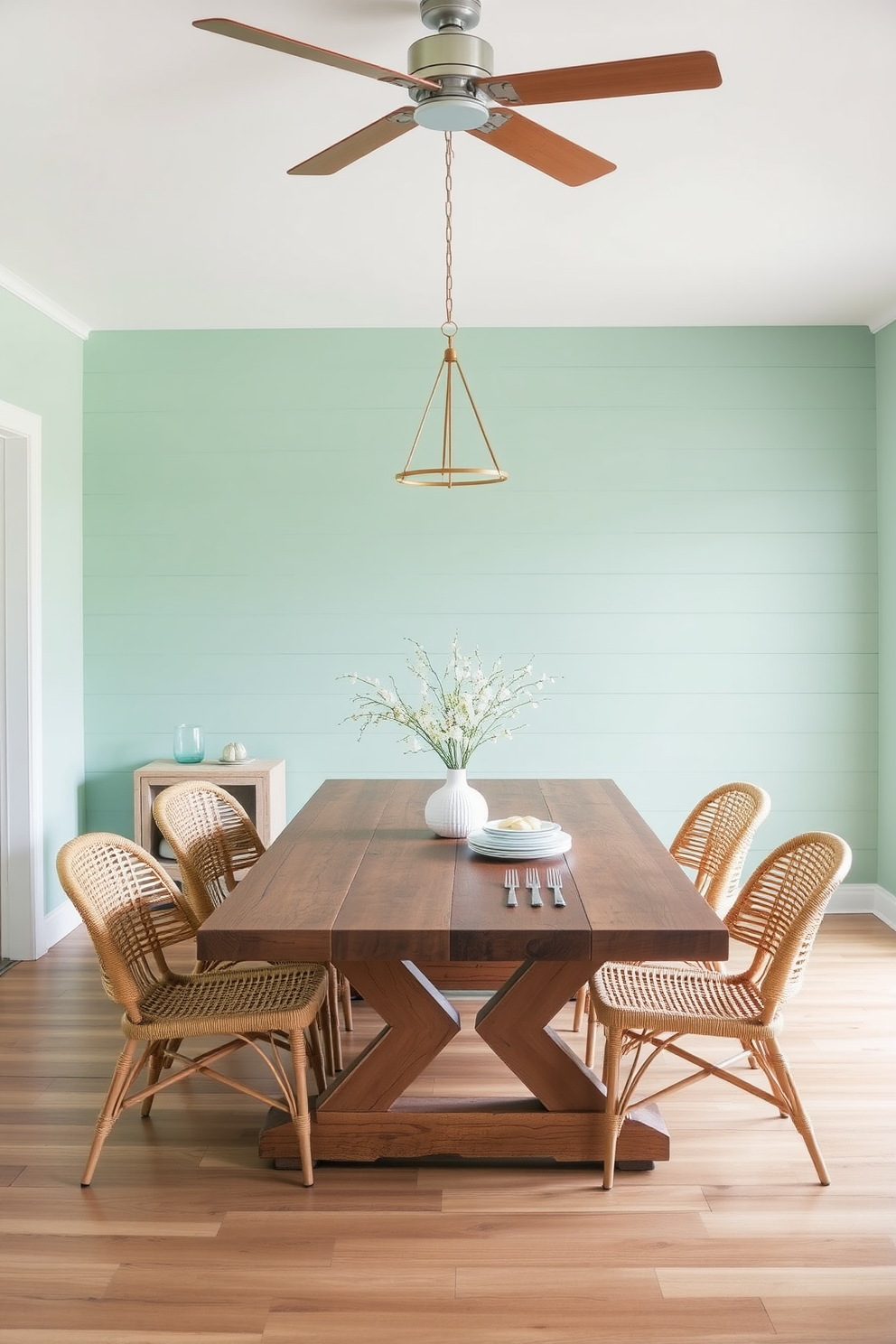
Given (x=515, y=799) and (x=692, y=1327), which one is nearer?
(x=692, y=1327)

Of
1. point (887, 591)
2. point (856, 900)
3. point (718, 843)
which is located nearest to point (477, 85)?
point (718, 843)

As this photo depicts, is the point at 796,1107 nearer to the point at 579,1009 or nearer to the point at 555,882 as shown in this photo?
the point at 555,882

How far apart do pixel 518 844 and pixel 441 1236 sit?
98 cm

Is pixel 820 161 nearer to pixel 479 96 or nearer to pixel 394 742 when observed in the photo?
pixel 479 96

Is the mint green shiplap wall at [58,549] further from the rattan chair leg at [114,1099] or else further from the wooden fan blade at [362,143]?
the wooden fan blade at [362,143]

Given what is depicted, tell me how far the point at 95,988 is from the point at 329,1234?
1992mm

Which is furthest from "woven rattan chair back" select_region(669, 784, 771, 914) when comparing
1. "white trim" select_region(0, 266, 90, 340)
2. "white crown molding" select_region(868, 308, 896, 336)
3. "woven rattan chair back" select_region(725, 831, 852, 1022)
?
"white trim" select_region(0, 266, 90, 340)

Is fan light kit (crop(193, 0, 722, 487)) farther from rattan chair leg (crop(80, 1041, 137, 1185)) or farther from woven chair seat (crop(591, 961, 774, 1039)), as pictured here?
rattan chair leg (crop(80, 1041, 137, 1185))

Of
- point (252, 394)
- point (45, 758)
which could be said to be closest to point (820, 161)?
point (252, 394)

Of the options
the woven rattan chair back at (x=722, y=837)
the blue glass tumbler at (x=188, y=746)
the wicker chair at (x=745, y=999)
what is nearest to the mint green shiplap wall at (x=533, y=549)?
the blue glass tumbler at (x=188, y=746)

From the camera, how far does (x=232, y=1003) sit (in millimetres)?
2801

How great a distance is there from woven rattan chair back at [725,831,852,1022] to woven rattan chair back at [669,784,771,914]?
0.43 feet

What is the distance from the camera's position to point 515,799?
152 inches

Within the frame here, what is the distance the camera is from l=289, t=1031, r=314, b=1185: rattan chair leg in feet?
8.81
